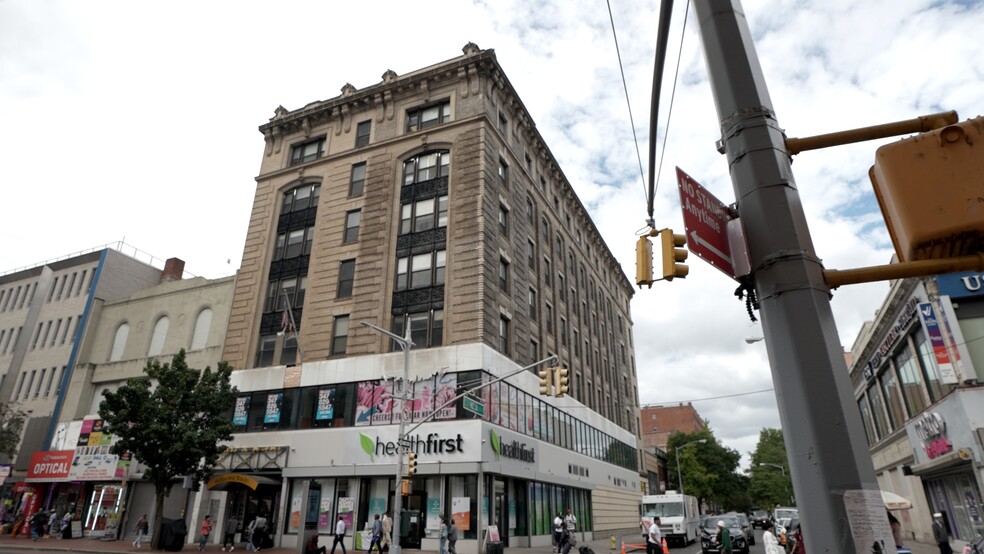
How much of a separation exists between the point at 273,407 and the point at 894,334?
34707 mm

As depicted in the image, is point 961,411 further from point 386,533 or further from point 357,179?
point 357,179

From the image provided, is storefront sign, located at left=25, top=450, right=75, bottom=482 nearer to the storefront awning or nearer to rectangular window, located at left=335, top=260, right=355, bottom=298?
the storefront awning

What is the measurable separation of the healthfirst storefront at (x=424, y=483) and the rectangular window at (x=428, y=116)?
63.6 feet

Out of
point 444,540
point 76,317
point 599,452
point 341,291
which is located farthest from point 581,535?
point 76,317

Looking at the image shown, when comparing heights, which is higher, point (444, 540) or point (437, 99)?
point (437, 99)

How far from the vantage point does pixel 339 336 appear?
32.9m

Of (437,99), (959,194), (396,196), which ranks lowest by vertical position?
(959,194)

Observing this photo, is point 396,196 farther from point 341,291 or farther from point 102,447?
point 102,447

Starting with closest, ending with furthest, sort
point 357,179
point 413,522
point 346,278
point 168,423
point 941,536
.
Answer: point 941,536 → point 413,522 → point 168,423 → point 346,278 → point 357,179

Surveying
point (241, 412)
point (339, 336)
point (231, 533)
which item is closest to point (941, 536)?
point (339, 336)

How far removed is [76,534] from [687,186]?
44.1m

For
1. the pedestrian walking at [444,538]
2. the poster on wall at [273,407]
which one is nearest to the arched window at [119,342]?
the poster on wall at [273,407]

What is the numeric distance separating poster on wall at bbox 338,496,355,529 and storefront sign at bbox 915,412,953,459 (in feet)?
88.4

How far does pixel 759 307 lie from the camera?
3549mm
